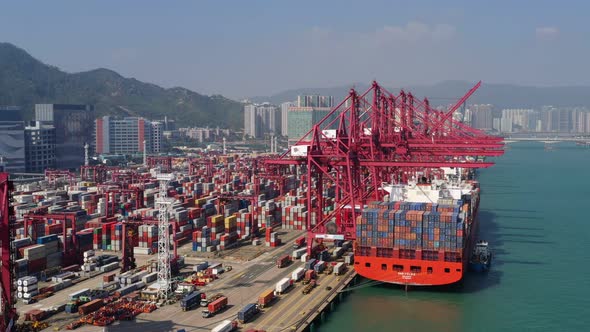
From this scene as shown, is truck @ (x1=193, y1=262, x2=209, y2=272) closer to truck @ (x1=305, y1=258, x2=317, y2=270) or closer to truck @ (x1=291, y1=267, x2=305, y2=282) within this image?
truck @ (x1=291, y1=267, x2=305, y2=282)

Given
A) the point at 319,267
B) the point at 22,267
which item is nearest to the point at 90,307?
the point at 22,267

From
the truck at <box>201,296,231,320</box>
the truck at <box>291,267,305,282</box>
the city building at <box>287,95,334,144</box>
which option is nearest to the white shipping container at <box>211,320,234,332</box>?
the truck at <box>201,296,231,320</box>

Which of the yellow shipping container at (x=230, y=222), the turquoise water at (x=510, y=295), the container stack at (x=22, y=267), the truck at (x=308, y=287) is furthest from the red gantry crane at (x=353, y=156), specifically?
the container stack at (x=22, y=267)

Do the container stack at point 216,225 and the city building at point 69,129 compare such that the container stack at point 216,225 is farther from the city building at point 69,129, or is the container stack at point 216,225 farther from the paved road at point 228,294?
the city building at point 69,129

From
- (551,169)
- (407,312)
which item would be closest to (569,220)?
(407,312)

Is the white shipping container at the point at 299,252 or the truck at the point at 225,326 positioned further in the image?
the white shipping container at the point at 299,252

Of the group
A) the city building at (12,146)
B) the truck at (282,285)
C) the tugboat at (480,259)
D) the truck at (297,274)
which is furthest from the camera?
the city building at (12,146)
